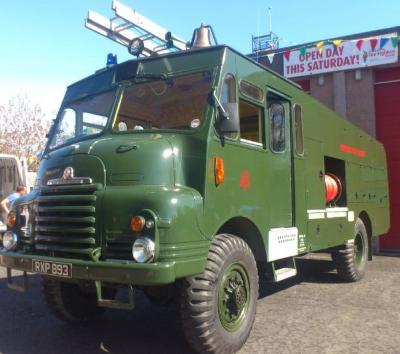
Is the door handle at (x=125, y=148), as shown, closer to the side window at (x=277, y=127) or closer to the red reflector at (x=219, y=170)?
the red reflector at (x=219, y=170)

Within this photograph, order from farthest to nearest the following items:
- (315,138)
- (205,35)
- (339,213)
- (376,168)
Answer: (376,168) < (339,213) < (315,138) < (205,35)

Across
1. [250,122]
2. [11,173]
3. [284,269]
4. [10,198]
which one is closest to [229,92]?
[250,122]

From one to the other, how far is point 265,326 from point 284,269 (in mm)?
781

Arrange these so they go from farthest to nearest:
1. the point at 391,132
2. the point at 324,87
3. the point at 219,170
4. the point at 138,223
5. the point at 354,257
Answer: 1. the point at 324,87
2. the point at 391,132
3. the point at 354,257
4. the point at 219,170
5. the point at 138,223

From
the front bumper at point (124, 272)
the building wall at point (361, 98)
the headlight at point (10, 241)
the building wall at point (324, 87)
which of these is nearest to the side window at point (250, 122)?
the front bumper at point (124, 272)

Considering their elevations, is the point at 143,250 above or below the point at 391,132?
below

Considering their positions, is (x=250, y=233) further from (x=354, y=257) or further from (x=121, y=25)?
(x=121, y=25)

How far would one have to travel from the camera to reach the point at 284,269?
20.2 ft

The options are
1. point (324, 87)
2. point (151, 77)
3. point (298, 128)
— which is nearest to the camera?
point (151, 77)

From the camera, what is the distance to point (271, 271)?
5.80 metres

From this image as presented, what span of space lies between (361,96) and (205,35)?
838 centimetres

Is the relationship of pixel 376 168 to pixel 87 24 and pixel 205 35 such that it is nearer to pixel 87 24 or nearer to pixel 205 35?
pixel 205 35

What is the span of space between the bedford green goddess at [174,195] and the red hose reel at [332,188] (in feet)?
4.80

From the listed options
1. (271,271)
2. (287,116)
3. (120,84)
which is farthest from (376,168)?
(120,84)
